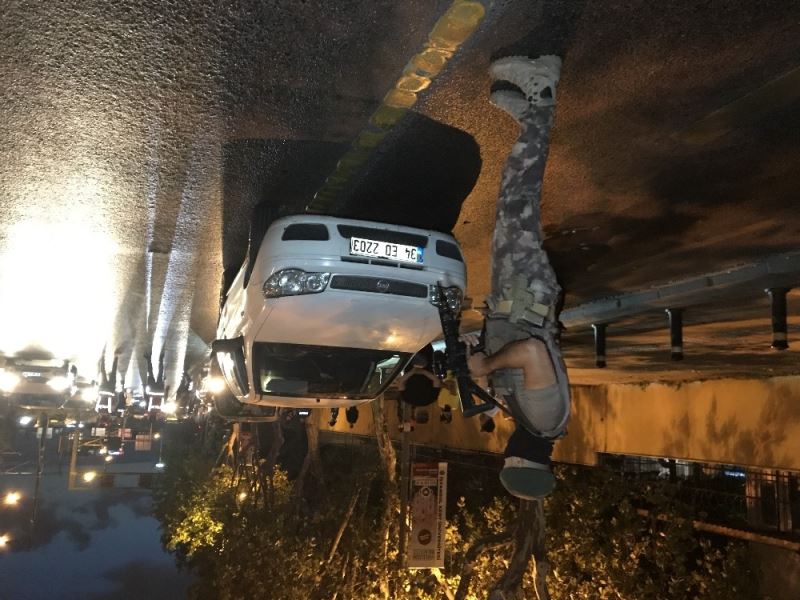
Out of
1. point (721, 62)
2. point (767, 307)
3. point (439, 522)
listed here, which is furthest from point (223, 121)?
point (439, 522)

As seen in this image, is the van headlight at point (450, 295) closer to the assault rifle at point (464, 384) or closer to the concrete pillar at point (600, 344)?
the assault rifle at point (464, 384)

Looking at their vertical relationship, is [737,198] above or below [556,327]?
above

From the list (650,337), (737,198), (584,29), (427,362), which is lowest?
(427,362)

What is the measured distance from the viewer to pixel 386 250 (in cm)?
502

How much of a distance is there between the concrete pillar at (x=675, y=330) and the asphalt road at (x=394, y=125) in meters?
0.80

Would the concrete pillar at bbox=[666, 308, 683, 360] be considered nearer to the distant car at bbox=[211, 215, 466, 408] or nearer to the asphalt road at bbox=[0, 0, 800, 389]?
the asphalt road at bbox=[0, 0, 800, 389]

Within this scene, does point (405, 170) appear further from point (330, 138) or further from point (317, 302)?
point (317, 302)

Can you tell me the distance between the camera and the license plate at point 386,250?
4.96 metres

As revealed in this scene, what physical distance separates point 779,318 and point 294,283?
16.4 feet

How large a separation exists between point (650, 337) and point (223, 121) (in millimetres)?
7763

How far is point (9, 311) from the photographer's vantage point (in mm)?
11609

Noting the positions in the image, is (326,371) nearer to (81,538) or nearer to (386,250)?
(386,250)

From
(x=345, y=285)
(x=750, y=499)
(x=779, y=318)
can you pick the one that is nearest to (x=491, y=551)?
(x=779, y=318)

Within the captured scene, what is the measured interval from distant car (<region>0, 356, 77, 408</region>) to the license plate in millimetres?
13773
